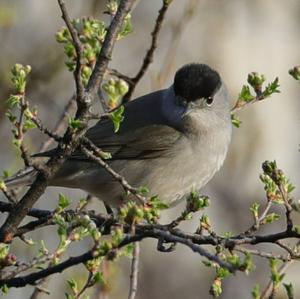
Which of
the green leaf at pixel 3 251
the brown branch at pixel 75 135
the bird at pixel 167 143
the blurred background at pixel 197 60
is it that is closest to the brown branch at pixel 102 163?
the brown branch at pixel 75 135

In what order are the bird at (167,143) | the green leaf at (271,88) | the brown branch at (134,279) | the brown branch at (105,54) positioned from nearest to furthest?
the brown branch at (105,54) < the brown branch at (134,279) < the green leaf at (271,88) < the bird at (167,143)

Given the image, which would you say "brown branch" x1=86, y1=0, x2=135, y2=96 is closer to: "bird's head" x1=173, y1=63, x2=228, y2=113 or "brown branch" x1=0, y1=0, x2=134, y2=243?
"brown branch" x1=0, y1=0, x2=134, y2=243

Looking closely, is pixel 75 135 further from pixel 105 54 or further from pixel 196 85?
pixel 196 85

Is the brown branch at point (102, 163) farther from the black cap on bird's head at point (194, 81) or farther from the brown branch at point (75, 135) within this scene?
the black cap on bird's head at point (194, 81)

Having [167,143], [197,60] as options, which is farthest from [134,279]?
[197,60]

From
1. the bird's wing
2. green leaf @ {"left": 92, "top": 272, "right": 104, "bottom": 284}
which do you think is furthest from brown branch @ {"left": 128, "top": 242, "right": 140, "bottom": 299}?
the bird's wing

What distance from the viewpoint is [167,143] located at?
5.39m

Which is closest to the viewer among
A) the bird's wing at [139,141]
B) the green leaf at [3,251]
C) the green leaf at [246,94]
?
the green leaf at [3,251]

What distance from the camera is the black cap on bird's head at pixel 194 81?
518 cm

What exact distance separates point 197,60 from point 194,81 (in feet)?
9.92

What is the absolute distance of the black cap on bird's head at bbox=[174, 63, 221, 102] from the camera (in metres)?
5.18

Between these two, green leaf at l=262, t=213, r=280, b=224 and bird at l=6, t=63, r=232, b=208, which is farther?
bird at l=6, t=63, r=232, b=208

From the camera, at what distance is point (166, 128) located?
5488mm

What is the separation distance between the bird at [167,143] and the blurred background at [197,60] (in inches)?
9.6
